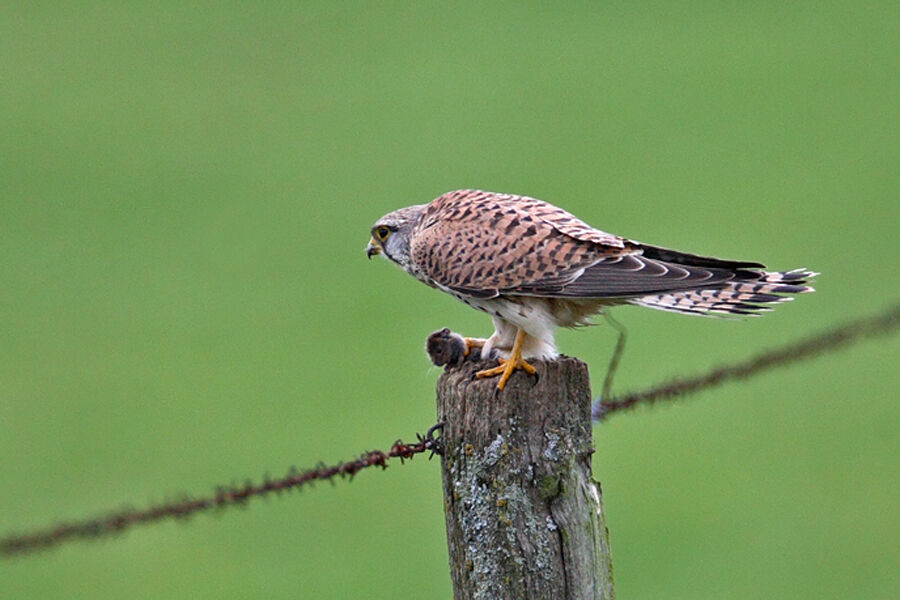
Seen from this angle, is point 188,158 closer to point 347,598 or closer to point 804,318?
point 804,318

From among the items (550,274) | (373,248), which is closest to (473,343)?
(550,274)

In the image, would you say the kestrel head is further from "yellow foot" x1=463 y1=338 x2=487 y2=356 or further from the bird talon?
the bird talon

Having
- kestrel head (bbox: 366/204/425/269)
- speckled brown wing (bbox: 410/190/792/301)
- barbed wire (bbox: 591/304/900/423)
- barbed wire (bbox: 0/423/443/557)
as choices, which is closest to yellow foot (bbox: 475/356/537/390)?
barbed wire (bbox: 0/423/443/557)

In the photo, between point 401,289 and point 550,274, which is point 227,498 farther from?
point 401,289

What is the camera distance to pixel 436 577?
827cm

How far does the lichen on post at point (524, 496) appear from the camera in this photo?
347cm

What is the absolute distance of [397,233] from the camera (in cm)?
541

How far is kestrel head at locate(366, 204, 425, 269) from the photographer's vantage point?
5352 millimetres

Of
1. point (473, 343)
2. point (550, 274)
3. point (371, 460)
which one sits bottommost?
point (371, 460)

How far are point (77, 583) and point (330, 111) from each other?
35.0 ft

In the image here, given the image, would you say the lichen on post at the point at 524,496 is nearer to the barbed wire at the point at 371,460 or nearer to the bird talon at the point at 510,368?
the bird talon at the point at 510,368

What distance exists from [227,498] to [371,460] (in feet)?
1.56

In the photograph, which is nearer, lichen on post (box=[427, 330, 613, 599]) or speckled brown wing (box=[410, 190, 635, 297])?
lichen on post (box=[427, 330, 613, 599])

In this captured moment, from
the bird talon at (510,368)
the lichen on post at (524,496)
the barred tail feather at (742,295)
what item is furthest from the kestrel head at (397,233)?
the lichen on post at (524,496)
